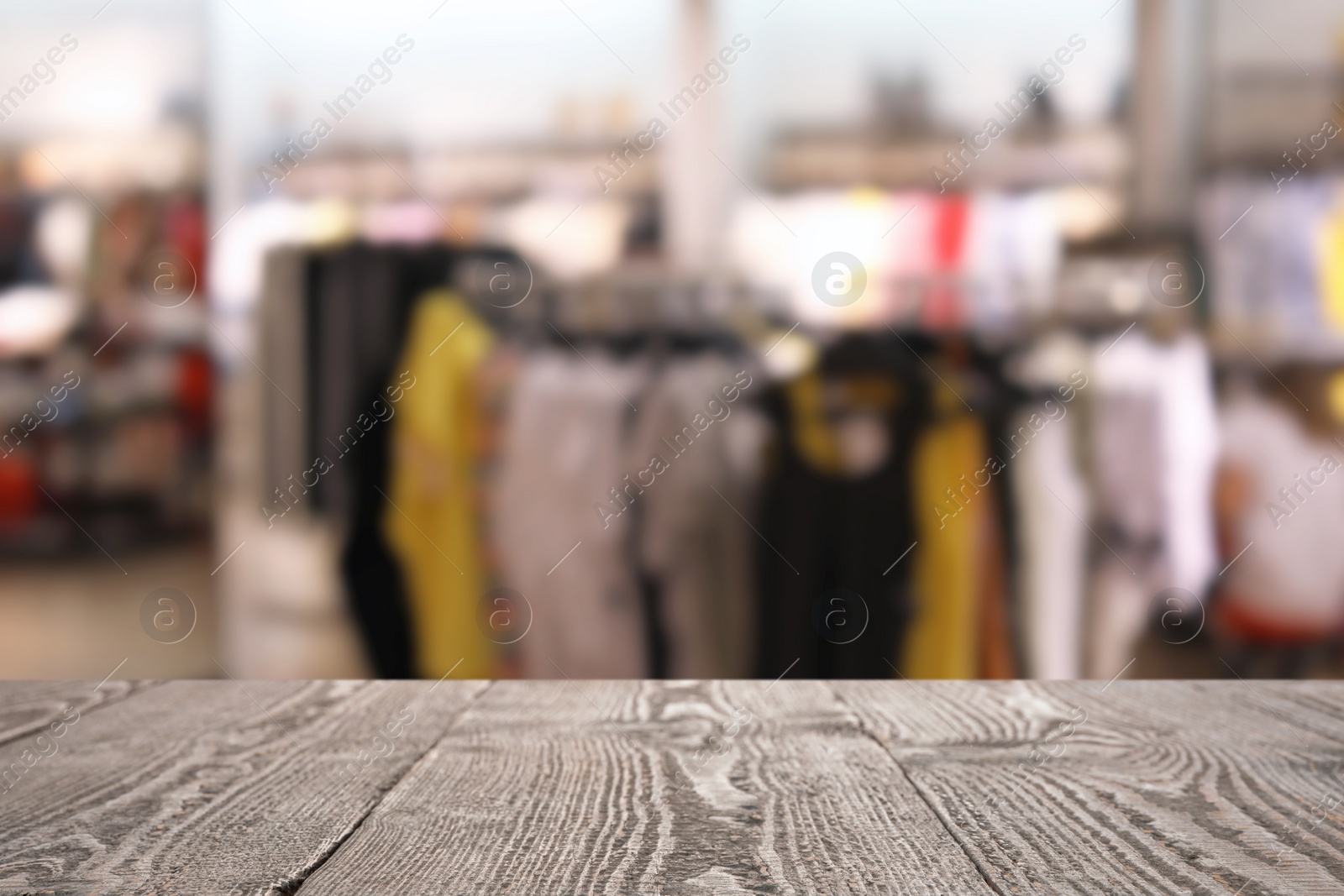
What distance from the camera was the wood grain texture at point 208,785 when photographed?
1.46ft

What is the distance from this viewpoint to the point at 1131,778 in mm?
587

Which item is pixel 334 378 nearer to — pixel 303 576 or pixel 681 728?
pixel 303 576

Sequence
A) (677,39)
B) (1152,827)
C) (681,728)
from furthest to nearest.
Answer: (677,39) < (681,728) < (1152,827)

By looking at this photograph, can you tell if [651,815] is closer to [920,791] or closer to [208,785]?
[920,791]

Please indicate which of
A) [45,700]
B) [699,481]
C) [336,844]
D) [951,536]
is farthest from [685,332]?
[336,844]

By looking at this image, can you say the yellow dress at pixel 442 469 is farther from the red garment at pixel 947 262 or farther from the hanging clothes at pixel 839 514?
the red garment at pixel 947 262

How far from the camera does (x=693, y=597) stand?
134 centimetres

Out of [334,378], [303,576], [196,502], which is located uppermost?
[334,378]

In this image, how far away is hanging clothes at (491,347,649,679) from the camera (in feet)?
4.35

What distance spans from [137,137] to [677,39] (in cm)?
79

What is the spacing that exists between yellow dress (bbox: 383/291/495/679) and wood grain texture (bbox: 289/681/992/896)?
64 centimetres

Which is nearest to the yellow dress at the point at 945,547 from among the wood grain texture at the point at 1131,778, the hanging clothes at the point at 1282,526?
the hanging clothes at the point at 1282,526

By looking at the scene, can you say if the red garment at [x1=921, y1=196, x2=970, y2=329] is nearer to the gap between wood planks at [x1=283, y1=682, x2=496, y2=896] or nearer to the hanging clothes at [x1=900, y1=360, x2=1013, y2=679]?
the hanging clothes at [x1=900, y1=360, x2=1013, y2=679]

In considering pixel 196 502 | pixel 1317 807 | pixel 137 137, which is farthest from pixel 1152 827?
pixel 137 137
